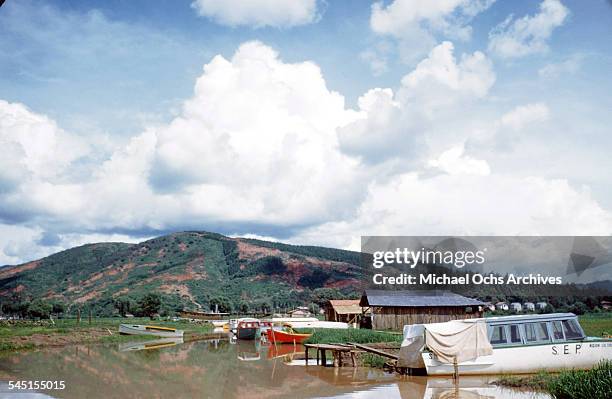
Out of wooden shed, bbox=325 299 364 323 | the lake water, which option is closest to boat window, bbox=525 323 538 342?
the lake water

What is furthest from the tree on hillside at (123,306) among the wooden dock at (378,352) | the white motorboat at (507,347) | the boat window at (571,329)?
the boat window at (571,329)

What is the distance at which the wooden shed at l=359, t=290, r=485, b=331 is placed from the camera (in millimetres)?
37125

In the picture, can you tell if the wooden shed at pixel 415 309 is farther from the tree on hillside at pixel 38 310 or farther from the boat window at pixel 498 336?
the tree on hillside at pixel 38 310

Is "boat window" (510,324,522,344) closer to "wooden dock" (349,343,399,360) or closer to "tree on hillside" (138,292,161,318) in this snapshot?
"wooden dock" (349,343,399,360)

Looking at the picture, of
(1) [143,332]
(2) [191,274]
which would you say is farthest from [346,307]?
(2) [191,274]

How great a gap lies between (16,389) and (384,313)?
85.2ft

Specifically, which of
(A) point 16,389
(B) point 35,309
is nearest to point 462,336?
(A) point 16,389

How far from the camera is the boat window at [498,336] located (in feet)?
54.0

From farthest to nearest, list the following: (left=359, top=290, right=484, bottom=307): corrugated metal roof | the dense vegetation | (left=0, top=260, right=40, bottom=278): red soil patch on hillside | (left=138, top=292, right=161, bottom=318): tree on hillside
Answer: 1. (left=0, top=260, right=40, bottom=278): red soil patch on hillside
2. the dense vegetation
3. (left=138, top=292, right=161, bottom=318): tree on hillside
4. (left=359, top=290, right=484, bottom=307): corrugated metal roof

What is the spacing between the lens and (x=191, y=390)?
48.3 feet

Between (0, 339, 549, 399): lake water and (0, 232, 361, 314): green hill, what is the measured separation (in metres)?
41.1

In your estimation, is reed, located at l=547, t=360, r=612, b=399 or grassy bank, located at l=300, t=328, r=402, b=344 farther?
grassy bank, located at l=300, t=328, r=402, b=344

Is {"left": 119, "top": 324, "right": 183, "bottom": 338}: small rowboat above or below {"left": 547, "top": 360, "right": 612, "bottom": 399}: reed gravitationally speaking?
below

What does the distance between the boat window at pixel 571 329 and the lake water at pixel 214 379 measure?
2824 millimetres
